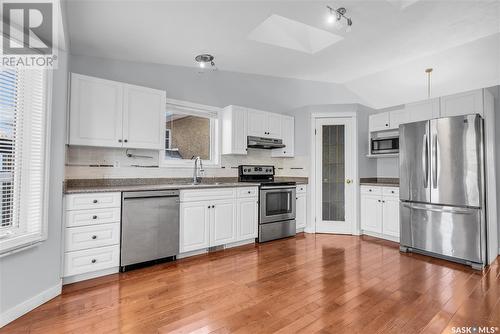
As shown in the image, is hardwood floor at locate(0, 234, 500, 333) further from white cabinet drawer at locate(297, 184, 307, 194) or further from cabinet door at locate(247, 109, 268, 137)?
cabinet door at locate(247, 109, 268, 137)

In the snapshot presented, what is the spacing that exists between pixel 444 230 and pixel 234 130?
3.19m

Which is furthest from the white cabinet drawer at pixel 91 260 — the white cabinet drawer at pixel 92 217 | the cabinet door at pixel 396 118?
the cabinet door at pixel 396 118

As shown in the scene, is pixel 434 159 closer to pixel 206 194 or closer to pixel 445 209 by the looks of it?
pixel 445 209

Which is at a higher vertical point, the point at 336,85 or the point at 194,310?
the point at 336,85

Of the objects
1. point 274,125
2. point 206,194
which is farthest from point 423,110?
point 206,194

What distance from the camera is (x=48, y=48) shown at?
2166 mm

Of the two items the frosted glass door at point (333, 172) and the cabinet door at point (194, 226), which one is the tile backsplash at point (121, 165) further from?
the frosted glass door at point (333, 172)

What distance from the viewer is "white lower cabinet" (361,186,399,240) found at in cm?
397

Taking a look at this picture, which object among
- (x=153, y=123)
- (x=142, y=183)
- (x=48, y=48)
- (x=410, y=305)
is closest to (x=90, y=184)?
(x=142, y=183)

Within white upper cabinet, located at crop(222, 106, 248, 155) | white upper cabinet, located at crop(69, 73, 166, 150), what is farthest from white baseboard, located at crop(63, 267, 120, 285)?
white upper cabinet, located at crop(222, 106, 248, 155)

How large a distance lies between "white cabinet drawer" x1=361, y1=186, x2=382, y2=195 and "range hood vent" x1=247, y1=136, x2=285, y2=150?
1617 millimetres

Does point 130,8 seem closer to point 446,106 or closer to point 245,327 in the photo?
point 245,327

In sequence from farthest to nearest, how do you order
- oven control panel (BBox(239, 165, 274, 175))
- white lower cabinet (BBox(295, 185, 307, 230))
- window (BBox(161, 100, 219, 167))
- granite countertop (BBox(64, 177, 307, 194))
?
white lower cabinet (BBox(295, 185, 307, 230)) → oven control panel (BBox(239, 165, 274, 175)) → window (BBox(161, 100, 219, 167)) → granite countertop (BBox(64, 177, 307, 194))

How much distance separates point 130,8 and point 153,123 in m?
1.29
